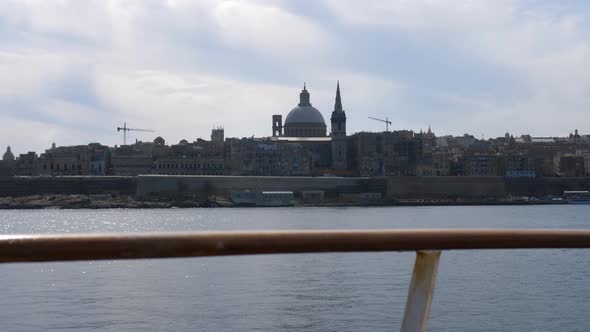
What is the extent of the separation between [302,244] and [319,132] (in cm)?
9540

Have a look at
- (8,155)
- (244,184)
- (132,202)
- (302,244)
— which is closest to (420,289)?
(302,244)

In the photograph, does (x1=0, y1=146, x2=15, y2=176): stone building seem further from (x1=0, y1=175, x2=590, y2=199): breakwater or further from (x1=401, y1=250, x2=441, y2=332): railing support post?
(x1=401, y1=250, x2=441, y2=332): railing support post

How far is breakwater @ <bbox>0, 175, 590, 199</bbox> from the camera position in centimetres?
7069

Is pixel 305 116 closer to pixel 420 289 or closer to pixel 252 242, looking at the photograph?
pixel 420 289

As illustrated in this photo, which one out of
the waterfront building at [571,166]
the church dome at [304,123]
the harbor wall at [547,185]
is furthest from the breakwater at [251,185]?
the church dome at [304,123]

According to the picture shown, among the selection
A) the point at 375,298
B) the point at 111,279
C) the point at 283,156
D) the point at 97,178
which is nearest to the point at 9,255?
the point at 375,298

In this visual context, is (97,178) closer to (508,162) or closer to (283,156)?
(283,156)

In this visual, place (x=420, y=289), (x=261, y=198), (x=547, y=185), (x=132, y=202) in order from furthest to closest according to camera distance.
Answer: (x=547, y=185)
(x=261, y=198)
(x=132, y=202)
(x=420, y=289)

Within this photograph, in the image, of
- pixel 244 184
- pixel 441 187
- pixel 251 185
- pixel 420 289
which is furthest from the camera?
pixel 441 187

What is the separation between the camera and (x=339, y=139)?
8788 centimetres

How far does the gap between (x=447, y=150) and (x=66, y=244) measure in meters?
92.8

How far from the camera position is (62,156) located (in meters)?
85.2

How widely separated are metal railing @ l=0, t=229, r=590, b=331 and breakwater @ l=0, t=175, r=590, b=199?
6925cm

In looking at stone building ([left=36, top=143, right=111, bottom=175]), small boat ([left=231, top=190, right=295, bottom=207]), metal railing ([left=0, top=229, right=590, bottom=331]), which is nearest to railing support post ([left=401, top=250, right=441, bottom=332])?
metal railing ([left=0, top=229, right=590, bottom=331])
